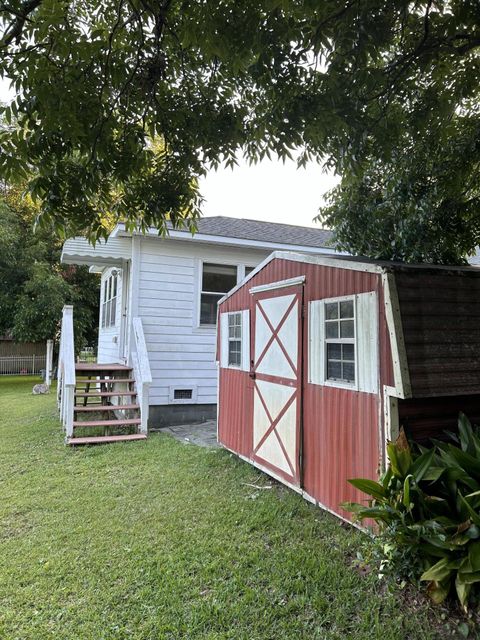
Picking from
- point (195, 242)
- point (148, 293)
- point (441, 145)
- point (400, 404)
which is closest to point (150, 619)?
point (400, 404)

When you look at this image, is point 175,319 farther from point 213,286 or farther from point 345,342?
point 345,342

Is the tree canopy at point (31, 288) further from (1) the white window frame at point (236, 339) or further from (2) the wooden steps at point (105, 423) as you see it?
(1) the white window frame at point (236, 339)

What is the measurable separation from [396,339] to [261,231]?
23.0 ft

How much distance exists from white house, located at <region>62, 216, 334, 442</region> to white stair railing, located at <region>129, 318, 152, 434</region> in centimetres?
7

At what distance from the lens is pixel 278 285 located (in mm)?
4617

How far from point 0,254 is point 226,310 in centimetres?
1367

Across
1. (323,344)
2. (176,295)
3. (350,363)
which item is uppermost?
(176,295)

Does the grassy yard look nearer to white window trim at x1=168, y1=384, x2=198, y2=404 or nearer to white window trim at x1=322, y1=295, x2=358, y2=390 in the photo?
white window trim at x1=322, y1=295, x2=358, y2=390

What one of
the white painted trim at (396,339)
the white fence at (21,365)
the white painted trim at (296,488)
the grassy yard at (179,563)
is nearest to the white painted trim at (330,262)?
the white painted trim at (396,339)

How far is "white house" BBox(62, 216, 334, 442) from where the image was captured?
7.63 meters

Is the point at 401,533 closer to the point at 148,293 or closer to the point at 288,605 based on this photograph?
the point at 288,605

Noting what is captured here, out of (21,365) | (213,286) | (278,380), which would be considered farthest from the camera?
(21,365)

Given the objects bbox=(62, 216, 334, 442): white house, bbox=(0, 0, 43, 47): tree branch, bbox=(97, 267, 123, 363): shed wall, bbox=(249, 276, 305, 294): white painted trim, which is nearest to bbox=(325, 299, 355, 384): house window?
bbox=(249, 276, 305, 294): white painted trim

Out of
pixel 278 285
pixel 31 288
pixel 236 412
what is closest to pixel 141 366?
pixel 236 412
